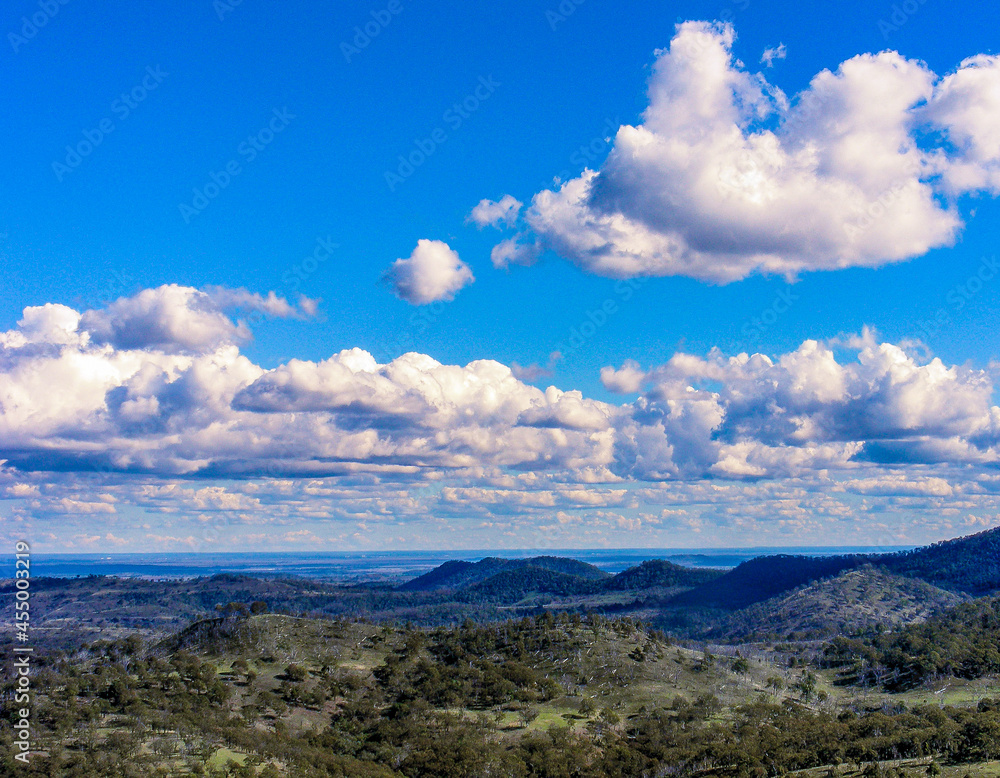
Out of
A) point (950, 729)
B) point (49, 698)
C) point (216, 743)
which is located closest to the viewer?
point (950, 729)

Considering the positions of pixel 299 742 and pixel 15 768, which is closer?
pixel 15 768

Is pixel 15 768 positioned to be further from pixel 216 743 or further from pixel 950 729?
pixel 950 729

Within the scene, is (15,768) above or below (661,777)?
above

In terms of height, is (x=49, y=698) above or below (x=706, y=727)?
above

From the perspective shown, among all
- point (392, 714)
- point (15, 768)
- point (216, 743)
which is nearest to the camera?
point (15, 768)

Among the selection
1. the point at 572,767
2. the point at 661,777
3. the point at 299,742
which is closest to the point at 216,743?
the point at 299,742

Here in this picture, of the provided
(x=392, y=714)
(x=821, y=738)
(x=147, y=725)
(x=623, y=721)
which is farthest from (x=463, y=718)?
(x=821, y=738)

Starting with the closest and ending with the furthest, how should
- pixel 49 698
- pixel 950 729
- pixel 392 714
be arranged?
1. pixel 950 729
2. pixel 49 698
3. pixel 392 714

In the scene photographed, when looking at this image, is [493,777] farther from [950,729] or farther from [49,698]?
[49,698]

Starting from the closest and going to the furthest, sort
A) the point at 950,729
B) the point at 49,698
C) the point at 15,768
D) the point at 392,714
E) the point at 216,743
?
the point at 15,768
the point at 950,729
the point at 216,743
the point at 49,698
the point at 392,714
